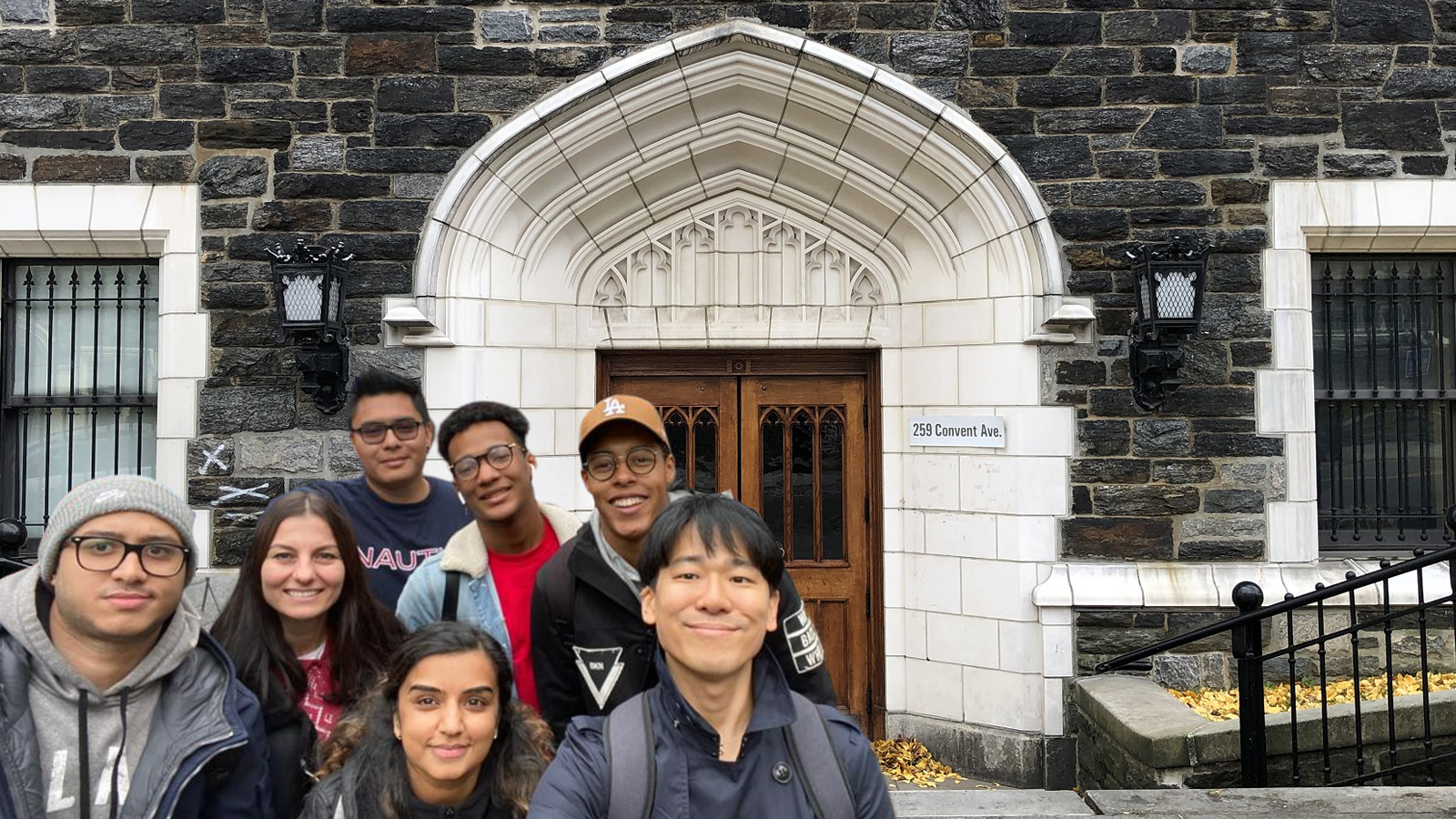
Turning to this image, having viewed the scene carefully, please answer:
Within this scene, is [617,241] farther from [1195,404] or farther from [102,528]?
[102,528]

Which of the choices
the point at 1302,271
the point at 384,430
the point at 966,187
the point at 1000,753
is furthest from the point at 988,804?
the point at 1302,271

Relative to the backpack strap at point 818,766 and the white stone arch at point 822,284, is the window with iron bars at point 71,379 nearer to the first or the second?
the white stone arch at point 822,284

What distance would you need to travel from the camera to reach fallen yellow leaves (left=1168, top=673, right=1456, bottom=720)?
4.68 m

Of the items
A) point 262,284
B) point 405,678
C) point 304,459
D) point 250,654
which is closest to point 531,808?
point 405,678

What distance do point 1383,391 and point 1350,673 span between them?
145 centimetres

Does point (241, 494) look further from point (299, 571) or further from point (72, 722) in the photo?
point (72, 722)

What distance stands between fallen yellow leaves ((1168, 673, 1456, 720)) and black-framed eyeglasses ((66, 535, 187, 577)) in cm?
425

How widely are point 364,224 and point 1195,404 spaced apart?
4110 mm

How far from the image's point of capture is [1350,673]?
5.00 meters

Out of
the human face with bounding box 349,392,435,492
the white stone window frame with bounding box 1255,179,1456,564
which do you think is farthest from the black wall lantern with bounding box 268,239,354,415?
the white stone window frame with bounding box 1255,179,1456,564

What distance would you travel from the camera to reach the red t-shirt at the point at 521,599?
7.70 feet

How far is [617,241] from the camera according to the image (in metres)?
5.57

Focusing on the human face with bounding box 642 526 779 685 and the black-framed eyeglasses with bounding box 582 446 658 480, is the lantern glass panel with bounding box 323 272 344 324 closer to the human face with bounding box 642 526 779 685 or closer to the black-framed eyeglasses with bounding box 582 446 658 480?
the black-framed eyeglasses with bounding box 582 446 658 480

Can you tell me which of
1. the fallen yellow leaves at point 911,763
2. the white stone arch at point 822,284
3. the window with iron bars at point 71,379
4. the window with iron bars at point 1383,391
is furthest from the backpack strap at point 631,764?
the window with iron bars at point 1383,391
